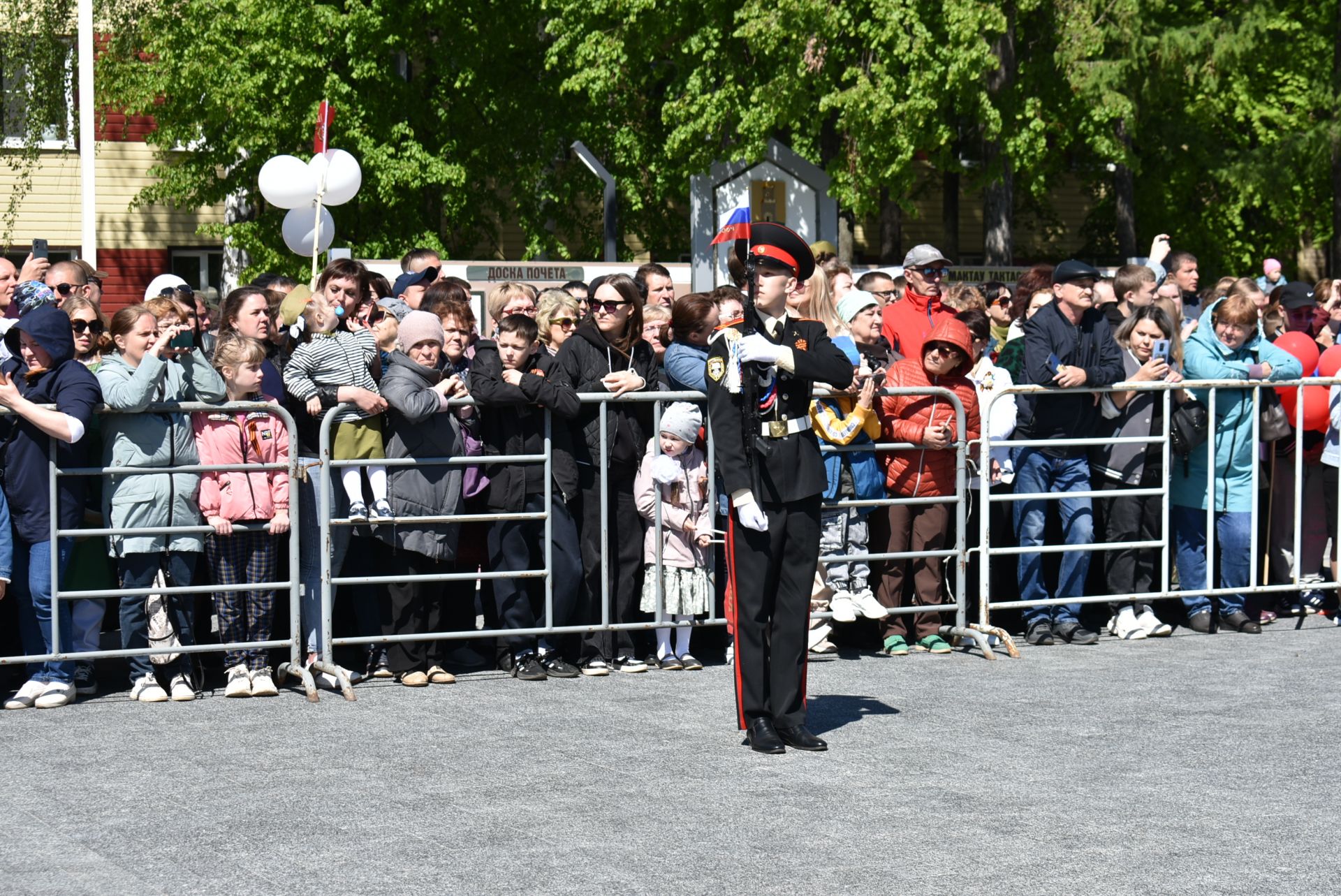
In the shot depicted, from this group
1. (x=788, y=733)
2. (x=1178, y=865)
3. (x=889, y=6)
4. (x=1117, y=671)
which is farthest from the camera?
(x=889, y=6)

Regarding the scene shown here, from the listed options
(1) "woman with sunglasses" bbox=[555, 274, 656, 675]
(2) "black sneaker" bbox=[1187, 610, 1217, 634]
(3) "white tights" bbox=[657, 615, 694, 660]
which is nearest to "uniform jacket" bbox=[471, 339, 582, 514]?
(1) "woman with sunglasses" bbox=[555, 274, 656, 675]

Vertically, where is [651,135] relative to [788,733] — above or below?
above

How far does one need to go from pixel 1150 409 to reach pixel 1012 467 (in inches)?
38.2

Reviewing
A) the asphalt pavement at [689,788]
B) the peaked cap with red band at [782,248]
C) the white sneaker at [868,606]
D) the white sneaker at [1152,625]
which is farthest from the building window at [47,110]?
the peaked cap with red band at [782,248]

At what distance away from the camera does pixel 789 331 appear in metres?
8.00

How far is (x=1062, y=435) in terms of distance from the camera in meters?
10.9

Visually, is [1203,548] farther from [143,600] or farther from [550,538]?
[143,600]

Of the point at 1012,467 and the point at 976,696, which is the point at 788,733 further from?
the point at 1012,467

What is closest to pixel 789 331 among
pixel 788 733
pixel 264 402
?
pixel 788 733

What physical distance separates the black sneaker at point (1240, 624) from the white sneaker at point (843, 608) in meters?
2.63

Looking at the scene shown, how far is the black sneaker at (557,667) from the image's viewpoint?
979 cm

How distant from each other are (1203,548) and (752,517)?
4507 millimetres

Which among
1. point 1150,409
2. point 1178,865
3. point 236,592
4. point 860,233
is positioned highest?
point 860,233

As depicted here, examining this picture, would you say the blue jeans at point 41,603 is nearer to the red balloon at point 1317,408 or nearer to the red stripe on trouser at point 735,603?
the red stripe on trouser at point 735,603
